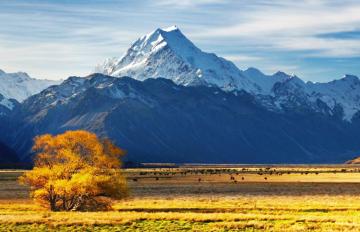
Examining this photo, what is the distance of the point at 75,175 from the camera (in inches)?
2692

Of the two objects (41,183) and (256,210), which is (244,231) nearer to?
(256,210)

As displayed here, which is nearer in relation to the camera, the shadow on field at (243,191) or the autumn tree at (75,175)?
the autumn tree at (75,175)

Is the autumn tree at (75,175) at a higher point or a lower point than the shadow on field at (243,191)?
higher

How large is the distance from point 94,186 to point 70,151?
531 cm

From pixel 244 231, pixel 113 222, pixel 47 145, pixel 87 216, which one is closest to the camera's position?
pixel 244 231

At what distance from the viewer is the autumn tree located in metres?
68.8

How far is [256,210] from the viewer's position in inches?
2694

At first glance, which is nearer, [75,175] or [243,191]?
[75,175]

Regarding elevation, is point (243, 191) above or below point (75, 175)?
below

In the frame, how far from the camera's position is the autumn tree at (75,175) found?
68.8m

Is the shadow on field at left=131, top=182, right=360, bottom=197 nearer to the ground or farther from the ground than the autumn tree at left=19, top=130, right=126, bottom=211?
nearer to the ground

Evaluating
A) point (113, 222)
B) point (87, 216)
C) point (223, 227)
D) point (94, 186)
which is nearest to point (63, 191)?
point (94, 186)

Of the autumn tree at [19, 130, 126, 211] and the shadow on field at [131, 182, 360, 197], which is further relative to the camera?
the shadow on field at [131, 182, 360, 197]

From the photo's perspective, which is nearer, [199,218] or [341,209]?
[199,218]
